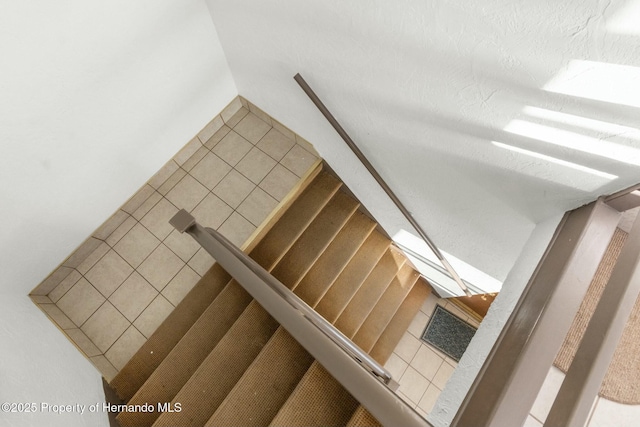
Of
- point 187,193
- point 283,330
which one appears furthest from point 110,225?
point 283,330

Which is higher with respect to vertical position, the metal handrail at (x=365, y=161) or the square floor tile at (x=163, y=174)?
the metal handrail at (x=365, y=161)

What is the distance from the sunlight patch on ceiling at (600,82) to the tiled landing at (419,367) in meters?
2.98

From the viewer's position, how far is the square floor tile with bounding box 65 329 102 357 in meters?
2.63

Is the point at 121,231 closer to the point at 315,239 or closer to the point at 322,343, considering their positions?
the point at 315,239

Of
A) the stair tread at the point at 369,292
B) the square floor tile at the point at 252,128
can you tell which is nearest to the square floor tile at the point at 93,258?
the square floor tile at the point at 252,128

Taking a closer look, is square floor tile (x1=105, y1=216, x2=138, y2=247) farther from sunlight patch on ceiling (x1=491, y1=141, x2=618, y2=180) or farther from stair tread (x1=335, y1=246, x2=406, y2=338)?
sunlight patch on ceiling (x1=491, y1=141, x2=618, y2=180)

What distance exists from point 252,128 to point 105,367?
2266 mm

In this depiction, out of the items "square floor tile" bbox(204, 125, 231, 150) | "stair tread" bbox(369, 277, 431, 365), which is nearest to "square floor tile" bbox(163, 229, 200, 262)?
"square floor tile" bbox(204, 125, 231, 150)

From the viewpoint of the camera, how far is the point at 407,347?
3.65 metres

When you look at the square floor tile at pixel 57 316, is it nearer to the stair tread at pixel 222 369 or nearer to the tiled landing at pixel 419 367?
the stair tread at pixel 222 369

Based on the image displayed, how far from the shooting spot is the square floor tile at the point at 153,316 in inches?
108

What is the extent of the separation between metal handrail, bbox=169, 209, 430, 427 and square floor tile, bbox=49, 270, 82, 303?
1.39 meters

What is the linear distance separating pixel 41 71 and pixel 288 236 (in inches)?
75.9

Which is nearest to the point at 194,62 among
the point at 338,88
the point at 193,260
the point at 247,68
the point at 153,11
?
the point at 247,68
